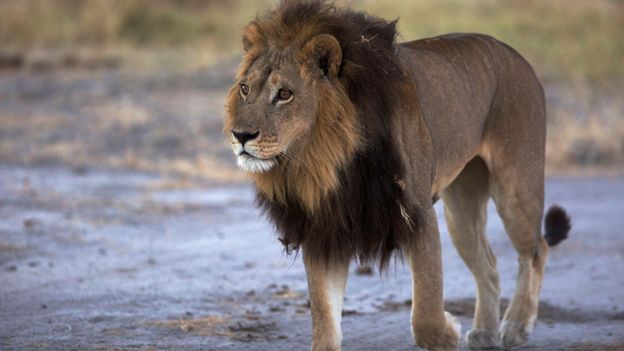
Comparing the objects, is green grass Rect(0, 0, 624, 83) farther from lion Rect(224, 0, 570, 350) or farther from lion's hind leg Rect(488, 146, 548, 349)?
lion Rect(224, 0, 570, 350)

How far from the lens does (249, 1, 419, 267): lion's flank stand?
4176 mm

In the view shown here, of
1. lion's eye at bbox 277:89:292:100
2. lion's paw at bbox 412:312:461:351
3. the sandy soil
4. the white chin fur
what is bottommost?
the sandy soil

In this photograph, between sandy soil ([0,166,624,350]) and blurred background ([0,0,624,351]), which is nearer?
sandy soil ([0,166,624,350])

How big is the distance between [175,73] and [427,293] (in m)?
10.5

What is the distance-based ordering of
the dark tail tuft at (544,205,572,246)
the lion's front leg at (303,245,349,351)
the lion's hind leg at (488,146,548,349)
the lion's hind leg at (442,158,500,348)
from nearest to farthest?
the lion's front leg at (303,245,349,351) → the lion's hind leg at (488,146,548,349) → the lion's hind leg at (442,158,500,348) → the dark tail tuft at (544,205,572,246)

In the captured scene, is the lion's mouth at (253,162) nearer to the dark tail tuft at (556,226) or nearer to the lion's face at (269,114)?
the lion's face at (269,114)

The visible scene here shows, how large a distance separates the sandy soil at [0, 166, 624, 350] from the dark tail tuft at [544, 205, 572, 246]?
40 cm

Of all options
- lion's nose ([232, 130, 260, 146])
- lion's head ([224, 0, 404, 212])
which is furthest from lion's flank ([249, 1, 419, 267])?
lion's nose ([232, 130, 260, 146])

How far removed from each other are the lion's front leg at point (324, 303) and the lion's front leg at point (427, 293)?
0.27 m

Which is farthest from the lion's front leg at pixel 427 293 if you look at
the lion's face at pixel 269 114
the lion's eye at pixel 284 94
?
A: the lion's eye at pixel 284 94

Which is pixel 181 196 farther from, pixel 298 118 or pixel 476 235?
pixel 298 118

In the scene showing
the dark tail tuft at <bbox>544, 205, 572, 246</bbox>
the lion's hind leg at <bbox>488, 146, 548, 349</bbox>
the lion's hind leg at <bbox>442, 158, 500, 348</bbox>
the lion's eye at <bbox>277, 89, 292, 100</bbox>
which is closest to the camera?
the lion's eye at <bbox>277, 89, 292, 100</bbox>

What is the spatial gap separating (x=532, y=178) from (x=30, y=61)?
10807 mm

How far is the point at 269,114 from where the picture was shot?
13.4ft
